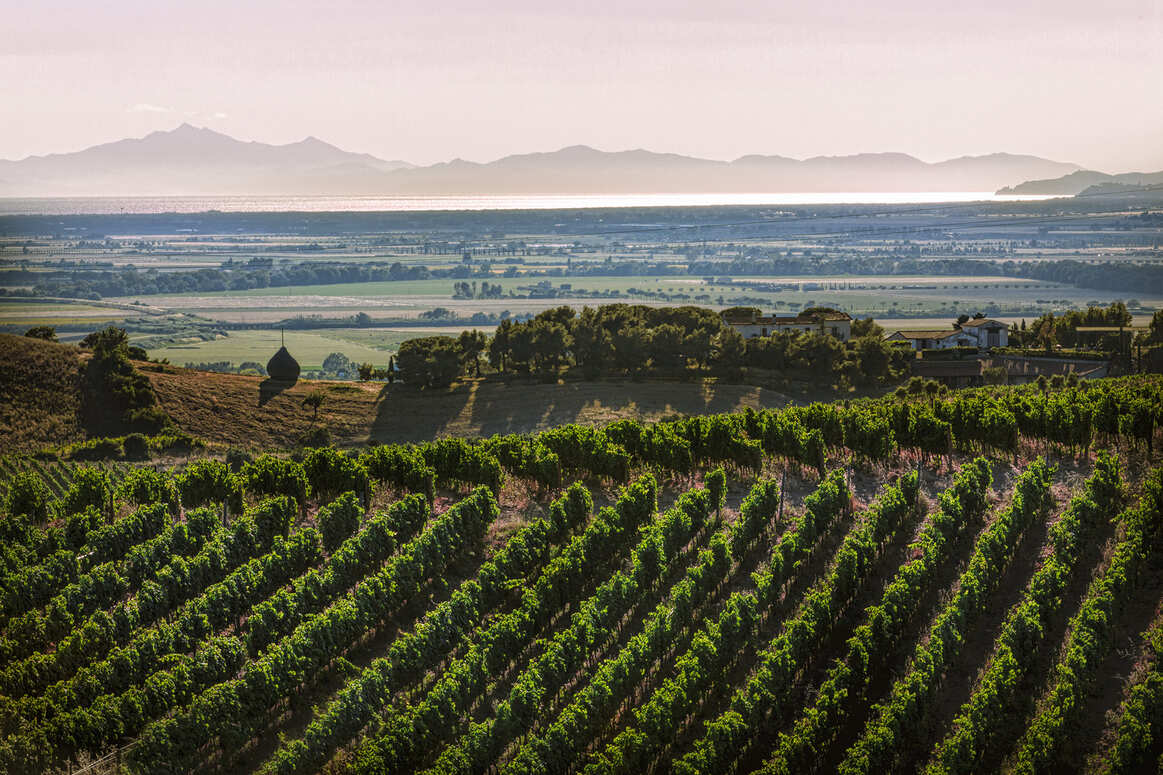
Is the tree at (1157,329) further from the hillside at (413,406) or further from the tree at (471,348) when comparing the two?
the tree at (471,348)

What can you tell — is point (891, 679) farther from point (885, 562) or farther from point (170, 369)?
point (170, 369)

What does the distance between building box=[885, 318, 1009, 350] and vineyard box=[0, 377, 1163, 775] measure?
40209 millimetres

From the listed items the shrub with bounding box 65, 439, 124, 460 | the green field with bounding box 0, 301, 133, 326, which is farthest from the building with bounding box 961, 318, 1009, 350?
the green field with bounding box 0, 301, 133, 326

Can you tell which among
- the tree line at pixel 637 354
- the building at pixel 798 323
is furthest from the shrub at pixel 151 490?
the building at pixel 798 323

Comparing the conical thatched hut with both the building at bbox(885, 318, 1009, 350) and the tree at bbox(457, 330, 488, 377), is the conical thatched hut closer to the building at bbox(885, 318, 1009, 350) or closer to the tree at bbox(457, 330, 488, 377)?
the tree at bbox(457, 330, 488, 377)

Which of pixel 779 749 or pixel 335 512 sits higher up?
pixel 335 512

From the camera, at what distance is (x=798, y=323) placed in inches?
2781

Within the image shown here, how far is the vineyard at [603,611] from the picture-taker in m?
16.9

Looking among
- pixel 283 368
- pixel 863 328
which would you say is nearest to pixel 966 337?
pixel 863 328

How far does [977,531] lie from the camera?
2361cm

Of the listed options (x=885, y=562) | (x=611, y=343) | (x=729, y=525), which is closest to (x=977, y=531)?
(x=885, y=562)

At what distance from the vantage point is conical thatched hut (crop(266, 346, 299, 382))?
190 feet

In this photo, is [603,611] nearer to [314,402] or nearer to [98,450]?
[98,450]

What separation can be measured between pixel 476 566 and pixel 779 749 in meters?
8.42
